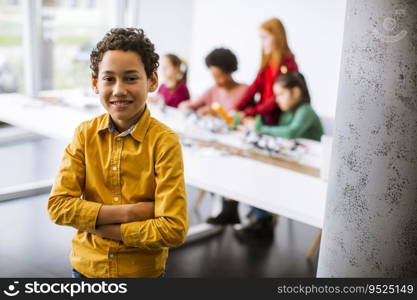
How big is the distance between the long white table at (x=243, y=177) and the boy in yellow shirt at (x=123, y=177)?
37.1 inches

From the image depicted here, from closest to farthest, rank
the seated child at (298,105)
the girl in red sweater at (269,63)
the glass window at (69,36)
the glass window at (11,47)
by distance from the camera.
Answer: the seated child at (298,105), the girl in red sweater at (269,63), the glass window at (11,47), the glass window at (69,36)

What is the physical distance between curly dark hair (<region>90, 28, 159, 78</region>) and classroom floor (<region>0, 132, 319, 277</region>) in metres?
2.01

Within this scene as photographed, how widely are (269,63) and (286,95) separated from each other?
0.93 metres

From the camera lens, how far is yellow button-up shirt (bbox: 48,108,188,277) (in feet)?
4.95

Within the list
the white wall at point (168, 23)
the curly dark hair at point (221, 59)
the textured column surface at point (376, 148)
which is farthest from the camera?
the white wall at point (168, 23)

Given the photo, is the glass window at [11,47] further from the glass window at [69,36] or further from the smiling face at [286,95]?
the smiling face at [286,95]

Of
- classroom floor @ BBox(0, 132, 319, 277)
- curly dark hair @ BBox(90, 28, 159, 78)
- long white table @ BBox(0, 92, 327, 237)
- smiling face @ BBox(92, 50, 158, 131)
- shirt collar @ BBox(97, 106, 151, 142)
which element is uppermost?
curly dark hair @ BBox(90, 28, 159, 78)

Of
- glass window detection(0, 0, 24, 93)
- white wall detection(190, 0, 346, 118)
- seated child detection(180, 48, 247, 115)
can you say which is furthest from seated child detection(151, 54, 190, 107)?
glass window detection(0, 0, 24, 93)

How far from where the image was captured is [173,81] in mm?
5047

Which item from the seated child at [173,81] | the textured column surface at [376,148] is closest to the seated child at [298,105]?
the seated child at [173,81]

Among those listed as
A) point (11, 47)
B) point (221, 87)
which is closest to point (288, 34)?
point (221, 87)

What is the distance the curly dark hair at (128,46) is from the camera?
1490 millimetres

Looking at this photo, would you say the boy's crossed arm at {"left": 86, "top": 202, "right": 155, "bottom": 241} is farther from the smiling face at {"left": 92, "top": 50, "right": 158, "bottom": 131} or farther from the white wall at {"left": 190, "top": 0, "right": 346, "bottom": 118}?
the white wall at {"left": 190, "top": 0, "right": 346, "bottom": 118}

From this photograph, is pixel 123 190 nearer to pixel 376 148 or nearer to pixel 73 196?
pixel 73 196
